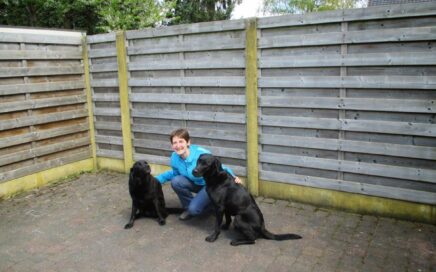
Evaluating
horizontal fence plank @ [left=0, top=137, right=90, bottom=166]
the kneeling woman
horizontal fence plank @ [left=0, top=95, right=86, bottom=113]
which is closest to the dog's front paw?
the kneeling woman

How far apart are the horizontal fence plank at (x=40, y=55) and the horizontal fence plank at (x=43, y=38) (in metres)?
0.15

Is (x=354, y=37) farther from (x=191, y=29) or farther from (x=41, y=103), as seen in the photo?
(x=41, y=103)

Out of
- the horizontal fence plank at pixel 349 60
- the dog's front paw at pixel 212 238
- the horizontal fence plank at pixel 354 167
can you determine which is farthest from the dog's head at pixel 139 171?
the horizontal fence plank at pixel 349 60

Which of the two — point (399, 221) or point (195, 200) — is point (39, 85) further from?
point (399, 221)

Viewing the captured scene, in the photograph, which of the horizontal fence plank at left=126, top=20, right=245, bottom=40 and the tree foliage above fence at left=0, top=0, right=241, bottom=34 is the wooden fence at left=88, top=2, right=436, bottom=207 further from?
the tree foliage above fence at left=0, top=0, right=241, bottom=34

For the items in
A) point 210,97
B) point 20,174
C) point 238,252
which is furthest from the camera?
point 20,174

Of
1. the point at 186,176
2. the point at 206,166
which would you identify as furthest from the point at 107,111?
the point at 206,166

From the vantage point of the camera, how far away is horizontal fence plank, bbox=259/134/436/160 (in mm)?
4254

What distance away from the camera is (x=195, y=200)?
466 centimetres

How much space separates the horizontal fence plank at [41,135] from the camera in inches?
228

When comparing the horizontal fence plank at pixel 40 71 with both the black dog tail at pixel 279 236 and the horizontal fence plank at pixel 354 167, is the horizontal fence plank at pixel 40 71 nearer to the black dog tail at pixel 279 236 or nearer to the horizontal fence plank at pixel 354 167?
the horizontal fence plank at pixel 354 167

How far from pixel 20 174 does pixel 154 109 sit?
2.35 m

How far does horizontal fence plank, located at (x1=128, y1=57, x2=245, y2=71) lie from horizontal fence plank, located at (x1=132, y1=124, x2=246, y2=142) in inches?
37.4

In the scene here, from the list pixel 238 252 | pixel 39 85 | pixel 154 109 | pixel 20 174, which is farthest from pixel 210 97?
pixel 20 174
